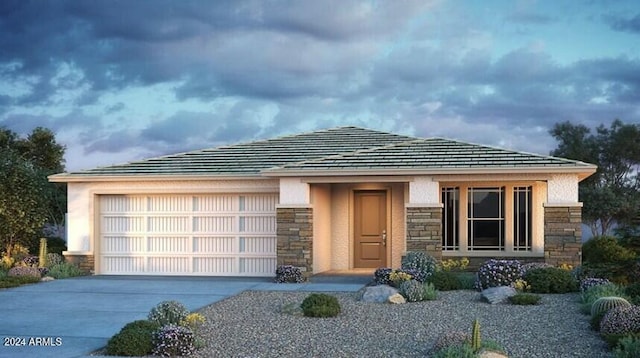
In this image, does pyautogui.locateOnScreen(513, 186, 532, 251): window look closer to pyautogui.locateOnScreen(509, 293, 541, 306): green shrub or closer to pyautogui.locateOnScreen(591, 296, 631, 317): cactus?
pyautogui.locateOnScreen(509, 293, 541, 306): green shrub

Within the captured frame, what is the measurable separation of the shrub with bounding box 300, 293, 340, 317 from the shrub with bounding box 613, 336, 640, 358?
4771mm

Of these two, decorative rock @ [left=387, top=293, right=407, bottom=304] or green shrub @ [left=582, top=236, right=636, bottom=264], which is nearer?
decorative rock @ [left=387, top=293, right=407, bottom=304]

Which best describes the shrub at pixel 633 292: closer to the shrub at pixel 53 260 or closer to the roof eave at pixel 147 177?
the roof eave at pixel 147 177

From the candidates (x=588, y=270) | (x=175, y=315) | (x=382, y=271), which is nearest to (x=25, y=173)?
(x=382, y=271)

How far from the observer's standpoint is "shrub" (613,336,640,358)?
30.6 feet

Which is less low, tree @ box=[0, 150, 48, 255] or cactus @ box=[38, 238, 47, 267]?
tree @ box=[0, 150, 48, 255]

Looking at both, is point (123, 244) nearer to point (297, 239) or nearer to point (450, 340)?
point (297, 239)

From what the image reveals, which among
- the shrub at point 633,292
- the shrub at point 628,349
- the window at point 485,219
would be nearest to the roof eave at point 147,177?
the window at point 485,219

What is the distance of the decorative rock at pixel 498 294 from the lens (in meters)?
14.5

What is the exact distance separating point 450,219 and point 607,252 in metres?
3.91

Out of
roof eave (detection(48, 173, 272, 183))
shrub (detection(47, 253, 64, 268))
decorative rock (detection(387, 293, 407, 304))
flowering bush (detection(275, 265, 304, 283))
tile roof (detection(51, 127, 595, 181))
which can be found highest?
tile roof (detection(51, 127, 595, 181))

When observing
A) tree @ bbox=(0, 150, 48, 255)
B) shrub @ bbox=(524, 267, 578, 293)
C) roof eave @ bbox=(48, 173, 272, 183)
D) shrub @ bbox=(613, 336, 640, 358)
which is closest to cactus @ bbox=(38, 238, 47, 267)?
tree @ bbox=(0, 150, 48, 255)

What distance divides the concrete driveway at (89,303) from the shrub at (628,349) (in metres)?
6.65

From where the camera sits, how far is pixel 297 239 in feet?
61.7
